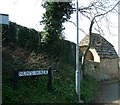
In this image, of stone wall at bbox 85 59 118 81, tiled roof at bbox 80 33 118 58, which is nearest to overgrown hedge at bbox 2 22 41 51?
stone wall at bbox 85 59 118 81

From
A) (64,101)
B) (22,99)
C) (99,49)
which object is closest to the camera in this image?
(22,99)

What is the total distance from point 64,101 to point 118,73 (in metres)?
20.0

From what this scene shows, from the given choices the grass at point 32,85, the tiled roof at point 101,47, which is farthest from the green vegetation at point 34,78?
the tiled roof at point 101,47

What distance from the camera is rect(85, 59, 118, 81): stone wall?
25.4m

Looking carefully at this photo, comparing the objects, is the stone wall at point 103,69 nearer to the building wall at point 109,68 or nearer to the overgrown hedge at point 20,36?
the building wall at point 109,68

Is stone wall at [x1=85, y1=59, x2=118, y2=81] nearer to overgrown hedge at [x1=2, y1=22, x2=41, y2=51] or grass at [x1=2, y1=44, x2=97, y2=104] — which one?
overgrown hedge at [x1=2, y1=22, x2=41, y2=51]

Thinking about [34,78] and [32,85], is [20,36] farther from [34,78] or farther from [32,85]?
[32,85]

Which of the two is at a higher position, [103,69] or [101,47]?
[101,47]

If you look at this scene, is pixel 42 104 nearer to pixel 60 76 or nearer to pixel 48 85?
pixel 48 85

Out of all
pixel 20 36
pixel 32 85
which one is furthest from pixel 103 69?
pixel 32 85

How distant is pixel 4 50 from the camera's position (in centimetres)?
1393

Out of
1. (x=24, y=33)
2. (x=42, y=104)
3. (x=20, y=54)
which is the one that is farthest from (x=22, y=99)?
(x=24, y=33)

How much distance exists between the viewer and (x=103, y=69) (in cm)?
2869

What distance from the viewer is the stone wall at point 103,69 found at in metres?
25.4
